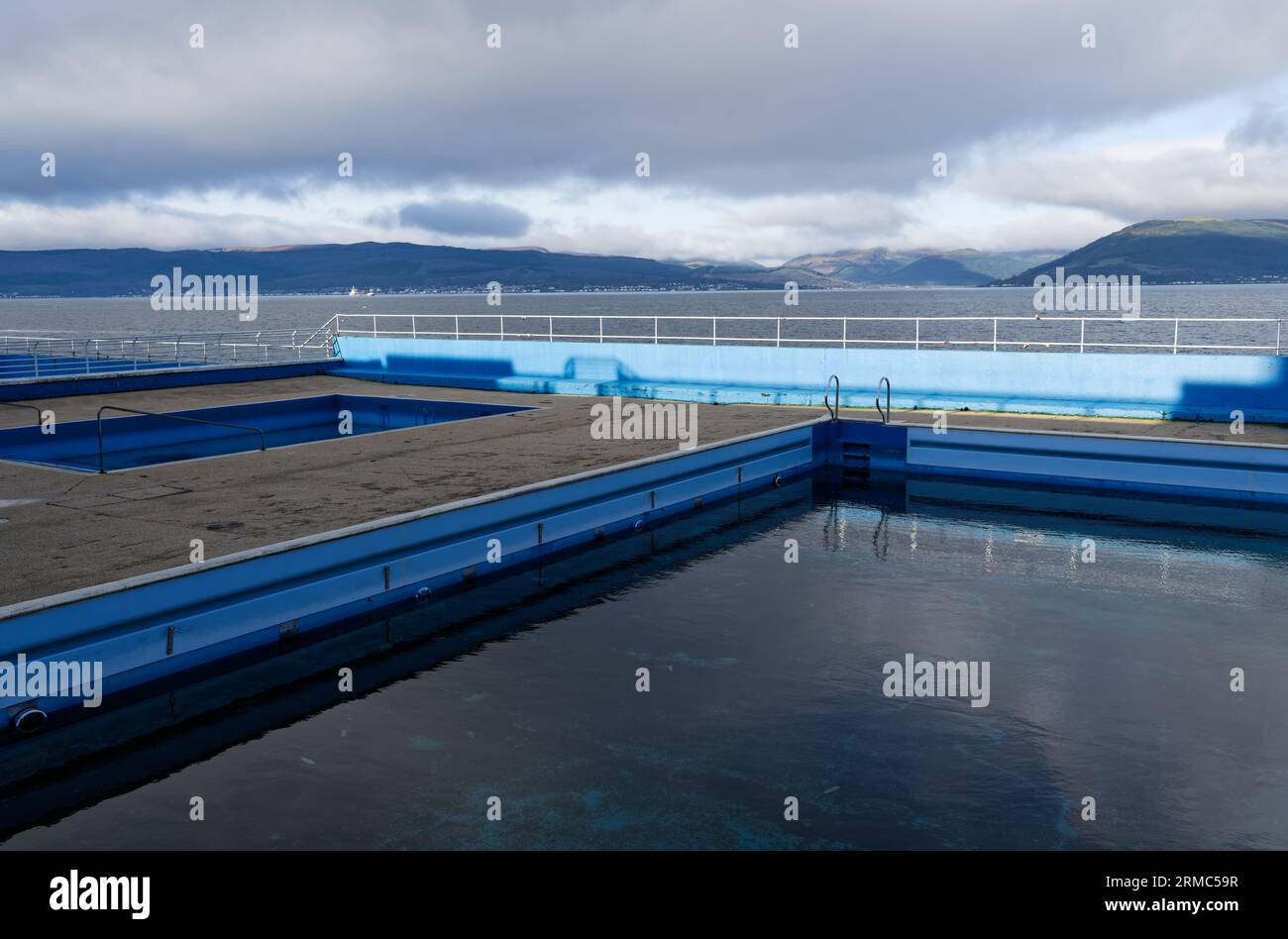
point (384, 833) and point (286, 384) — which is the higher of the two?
point (286, 384)

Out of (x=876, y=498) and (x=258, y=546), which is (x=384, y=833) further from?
(x=876, y=498)

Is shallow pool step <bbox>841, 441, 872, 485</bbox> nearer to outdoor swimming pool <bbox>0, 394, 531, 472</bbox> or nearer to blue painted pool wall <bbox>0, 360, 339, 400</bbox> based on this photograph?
outdoor swimming pool <bbox>0, 394, 531, 472</bbox>

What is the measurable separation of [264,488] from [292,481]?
0.53 meters

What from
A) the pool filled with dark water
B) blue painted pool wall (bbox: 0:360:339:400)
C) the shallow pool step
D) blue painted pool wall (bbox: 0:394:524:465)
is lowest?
the pool filled with dark water

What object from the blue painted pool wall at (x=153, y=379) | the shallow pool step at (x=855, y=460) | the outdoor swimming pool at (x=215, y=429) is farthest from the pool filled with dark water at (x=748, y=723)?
the blue painted pool wall at (x=153, y=379)

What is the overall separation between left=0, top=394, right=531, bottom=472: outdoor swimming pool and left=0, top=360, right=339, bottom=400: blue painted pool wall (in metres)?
3.22

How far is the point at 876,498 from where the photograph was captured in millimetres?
16906

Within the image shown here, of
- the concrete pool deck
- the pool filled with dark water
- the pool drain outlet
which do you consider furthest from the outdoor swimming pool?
the pool drain outlet

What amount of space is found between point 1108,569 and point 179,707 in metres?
10.6

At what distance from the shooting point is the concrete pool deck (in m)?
9.60

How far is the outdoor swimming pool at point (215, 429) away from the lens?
18.9 meters
